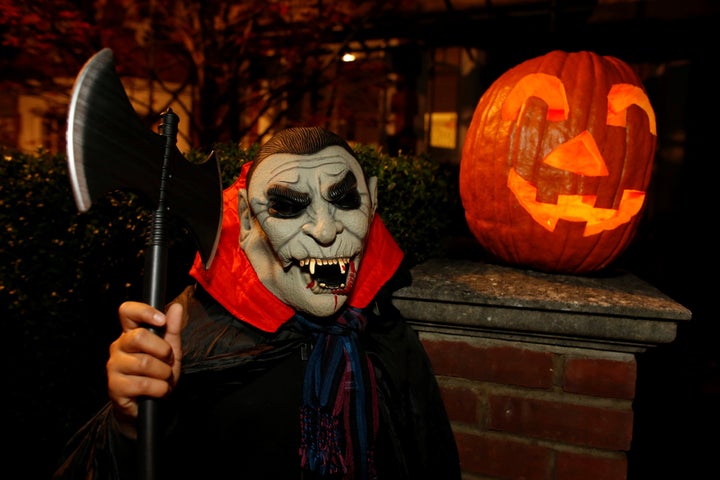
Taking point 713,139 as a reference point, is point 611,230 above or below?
below

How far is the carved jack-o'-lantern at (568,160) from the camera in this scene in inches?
84.7

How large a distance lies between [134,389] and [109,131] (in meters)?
0.57

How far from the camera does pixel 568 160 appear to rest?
7.13ft

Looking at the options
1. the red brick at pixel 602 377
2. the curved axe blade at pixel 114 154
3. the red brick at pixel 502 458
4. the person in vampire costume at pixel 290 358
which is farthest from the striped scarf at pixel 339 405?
the red brick at pixel 602 377

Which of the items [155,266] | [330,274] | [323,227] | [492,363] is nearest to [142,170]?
[155,266]

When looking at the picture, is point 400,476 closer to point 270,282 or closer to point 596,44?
point 270,282

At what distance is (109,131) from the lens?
968 millimetres

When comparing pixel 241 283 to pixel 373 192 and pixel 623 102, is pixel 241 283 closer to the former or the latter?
pixel 373 192

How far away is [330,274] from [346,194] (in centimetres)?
25

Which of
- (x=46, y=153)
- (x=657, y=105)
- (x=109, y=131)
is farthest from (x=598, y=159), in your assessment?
(x=657, y=105)

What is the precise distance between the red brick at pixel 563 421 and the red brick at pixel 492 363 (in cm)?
7

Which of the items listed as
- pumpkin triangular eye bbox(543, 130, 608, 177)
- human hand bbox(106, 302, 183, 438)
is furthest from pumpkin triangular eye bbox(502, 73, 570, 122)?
human hand bbox(106, 302, 183, 438)

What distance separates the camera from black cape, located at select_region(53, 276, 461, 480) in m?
1.50

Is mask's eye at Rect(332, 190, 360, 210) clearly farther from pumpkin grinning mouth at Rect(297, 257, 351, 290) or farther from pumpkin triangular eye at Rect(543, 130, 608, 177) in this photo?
pumpkin triangular eye at Rect(543, 130, 608, 177)
